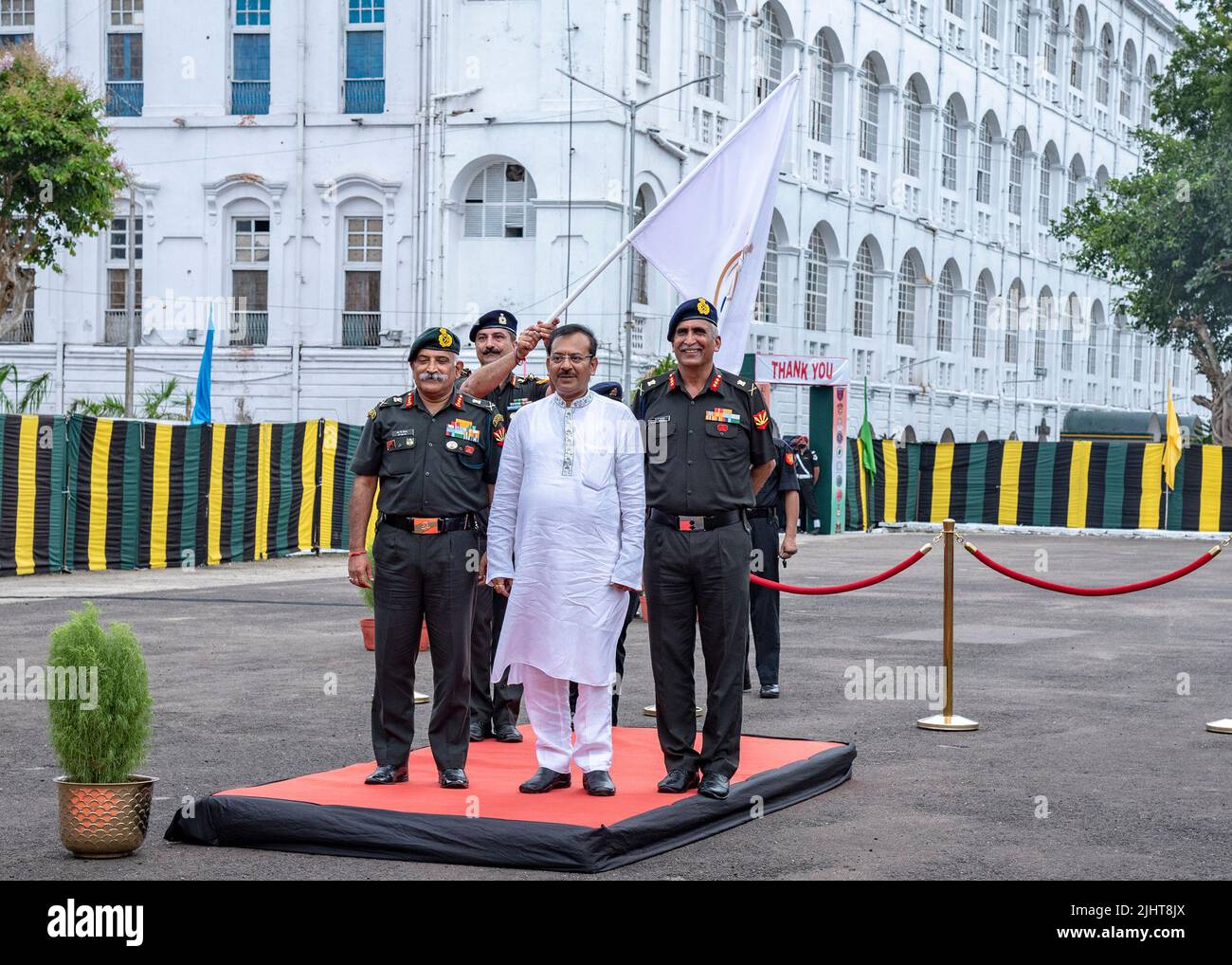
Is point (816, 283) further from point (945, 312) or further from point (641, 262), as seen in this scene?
point (641, 262)

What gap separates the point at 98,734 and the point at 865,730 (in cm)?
526

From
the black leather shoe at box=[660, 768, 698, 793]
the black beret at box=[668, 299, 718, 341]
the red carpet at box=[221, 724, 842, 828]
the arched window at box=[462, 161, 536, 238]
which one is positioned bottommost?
the red carpet at box=[221, 724, 842, 828]

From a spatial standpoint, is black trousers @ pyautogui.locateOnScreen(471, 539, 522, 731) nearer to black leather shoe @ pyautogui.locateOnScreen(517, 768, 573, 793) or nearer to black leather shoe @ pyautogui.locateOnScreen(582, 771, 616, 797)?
black leather shoe @ pyautogui.locateOnScreen(517, 768, 573, 793)

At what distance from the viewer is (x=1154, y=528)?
128ft

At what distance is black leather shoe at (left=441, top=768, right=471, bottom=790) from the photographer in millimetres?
Answer: 8094

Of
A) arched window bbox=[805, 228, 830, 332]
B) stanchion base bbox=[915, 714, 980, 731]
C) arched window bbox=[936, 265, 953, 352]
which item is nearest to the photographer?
stanchion base bbox=[915, 714, 980, 731]

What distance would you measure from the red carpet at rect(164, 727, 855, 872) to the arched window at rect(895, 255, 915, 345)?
46.3 m

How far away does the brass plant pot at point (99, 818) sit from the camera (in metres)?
7.15

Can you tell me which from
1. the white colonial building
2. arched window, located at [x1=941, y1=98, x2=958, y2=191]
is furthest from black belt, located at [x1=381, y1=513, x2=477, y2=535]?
arched window, located at [x1=941, y1=98, x2=958, y2=191]

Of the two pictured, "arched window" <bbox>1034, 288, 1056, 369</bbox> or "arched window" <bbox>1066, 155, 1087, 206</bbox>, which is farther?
"arched window" <bbox>1066, 155, 1087, 206</bbox>

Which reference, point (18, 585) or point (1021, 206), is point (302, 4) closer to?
point (18, 585)

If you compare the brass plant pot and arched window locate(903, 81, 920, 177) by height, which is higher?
arched window locate(903, 81, 920, 177)

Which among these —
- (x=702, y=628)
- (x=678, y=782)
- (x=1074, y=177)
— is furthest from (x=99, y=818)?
(x=1074, y=177)

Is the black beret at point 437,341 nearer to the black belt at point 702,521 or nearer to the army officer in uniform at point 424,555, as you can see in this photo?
the army officer in uniform at point 424,555
